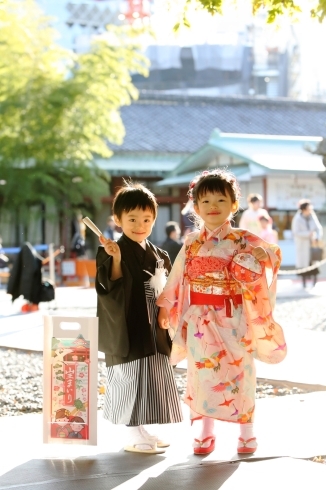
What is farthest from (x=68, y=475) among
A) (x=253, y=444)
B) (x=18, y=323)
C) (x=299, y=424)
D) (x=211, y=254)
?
(x=18, y=323)

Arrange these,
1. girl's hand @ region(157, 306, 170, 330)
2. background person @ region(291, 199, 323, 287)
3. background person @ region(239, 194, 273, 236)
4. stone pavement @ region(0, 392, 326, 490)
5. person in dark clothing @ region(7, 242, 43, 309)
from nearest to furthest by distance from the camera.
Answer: stone pavement @ region(0, 392, 326, 490), girl's hand @ region(157, 306, 170, 330), person in dark clothing @ region(7, 242, 43, 309), background person @ region(239, 194, 273, 236), background person @ region(291, 199, 323, 287)

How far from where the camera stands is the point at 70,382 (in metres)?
4.39

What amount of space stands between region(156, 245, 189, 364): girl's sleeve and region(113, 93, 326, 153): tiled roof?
86.2 ft

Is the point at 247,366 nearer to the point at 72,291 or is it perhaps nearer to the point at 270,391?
the point at 270,391

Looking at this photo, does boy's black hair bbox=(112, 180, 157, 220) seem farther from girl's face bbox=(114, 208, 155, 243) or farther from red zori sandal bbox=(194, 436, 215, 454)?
red zori sandal bbox=(194, 436, 215, 454)

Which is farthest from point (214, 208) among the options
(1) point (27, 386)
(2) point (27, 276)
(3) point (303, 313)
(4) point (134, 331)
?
(2) point (27, 276)

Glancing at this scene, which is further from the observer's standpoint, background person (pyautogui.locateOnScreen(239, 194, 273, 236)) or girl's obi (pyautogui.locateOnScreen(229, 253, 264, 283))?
background person (pyautogui.locateOnScreen(239, 194, 273, 236))

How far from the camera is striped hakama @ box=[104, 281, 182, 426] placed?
14.6 ft

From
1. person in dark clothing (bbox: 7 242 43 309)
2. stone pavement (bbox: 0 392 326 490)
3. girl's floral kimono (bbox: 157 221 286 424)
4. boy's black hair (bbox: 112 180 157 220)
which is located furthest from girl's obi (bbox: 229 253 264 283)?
person in dark clothing (bbox: 7 242 43 309)

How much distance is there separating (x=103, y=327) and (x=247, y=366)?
2.49 ft

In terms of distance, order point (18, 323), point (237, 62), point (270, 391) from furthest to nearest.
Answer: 1. point (237, 62)
2. point (18, 323)
3. point (270, 391)

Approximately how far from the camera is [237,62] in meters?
46.6

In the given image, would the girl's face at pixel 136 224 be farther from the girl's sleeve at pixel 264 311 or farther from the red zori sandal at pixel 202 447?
the red zori sandal at pixel 202 447

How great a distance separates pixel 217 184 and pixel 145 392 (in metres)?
1.11
